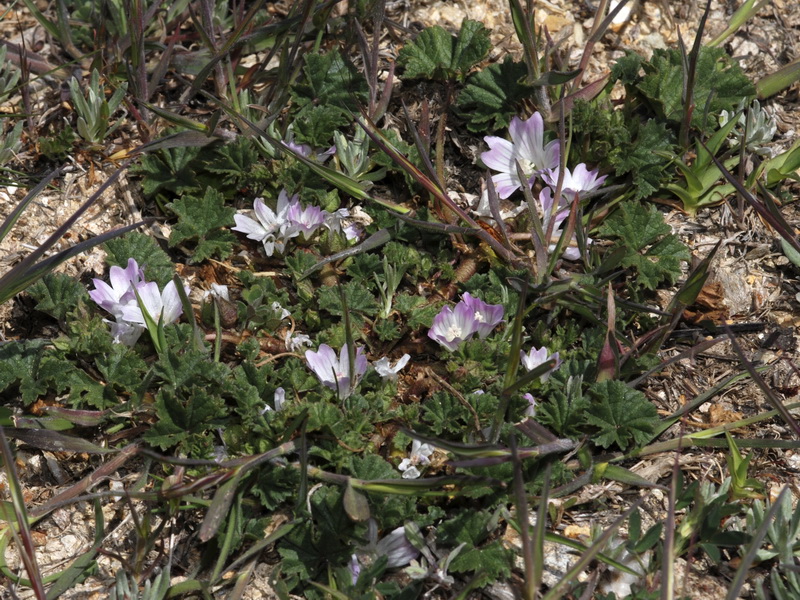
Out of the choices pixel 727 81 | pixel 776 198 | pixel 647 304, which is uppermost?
pixel 727 81

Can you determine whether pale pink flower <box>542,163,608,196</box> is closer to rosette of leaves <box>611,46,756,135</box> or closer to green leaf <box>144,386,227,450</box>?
rosette of leaves <box>611,46,756,135</box>

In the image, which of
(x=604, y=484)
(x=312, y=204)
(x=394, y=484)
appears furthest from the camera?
(x=312, y=204)

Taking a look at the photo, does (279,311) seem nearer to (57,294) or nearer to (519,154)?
(57,294)

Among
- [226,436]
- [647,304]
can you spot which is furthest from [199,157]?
[647,304]

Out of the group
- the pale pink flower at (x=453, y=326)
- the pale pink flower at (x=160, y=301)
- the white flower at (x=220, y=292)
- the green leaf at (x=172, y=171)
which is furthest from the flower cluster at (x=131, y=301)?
the pale pink flower at (x=453, y=326)

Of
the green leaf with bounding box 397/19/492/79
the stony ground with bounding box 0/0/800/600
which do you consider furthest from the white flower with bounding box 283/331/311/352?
the green leaf with bounding box 397/19/492/79

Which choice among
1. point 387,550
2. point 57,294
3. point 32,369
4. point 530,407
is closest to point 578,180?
point 530,407

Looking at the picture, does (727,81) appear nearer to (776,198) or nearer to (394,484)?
(776,198)
